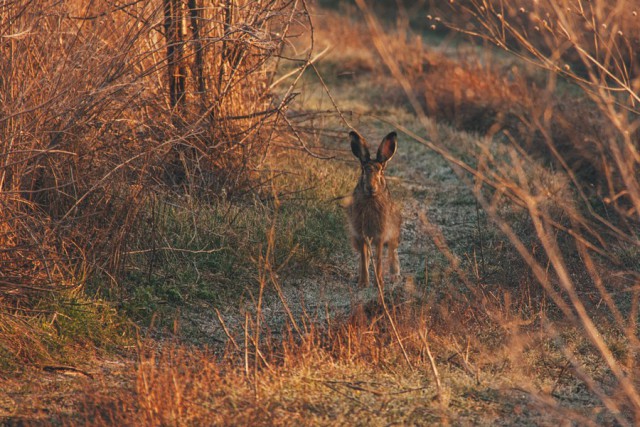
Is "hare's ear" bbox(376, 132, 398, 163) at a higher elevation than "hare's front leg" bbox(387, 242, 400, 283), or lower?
higher

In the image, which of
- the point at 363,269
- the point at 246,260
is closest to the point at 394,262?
the point at 363,269

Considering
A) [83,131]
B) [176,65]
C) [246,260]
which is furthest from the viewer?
[176,65]

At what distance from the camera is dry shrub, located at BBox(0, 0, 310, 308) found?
488 cm

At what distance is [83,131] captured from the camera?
5441 millimetres

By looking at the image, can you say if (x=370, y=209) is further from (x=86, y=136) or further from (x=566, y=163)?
(x=566, y=163)

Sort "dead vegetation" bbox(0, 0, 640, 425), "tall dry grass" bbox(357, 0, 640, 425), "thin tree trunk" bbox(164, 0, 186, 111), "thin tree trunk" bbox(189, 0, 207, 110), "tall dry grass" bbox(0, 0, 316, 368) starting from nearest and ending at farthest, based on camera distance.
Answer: "tall dry grass" bbox(357, 0, 640, 425) → "dead vegetation" bbox(0, 0, 640, 425) → "tall dry grass" bbox(0, 0, 316, 368) → "thin tree trunk" bbox(164, 0, 186, 111) → "thin tree trunk" bbox(189, 0, 207, 110)

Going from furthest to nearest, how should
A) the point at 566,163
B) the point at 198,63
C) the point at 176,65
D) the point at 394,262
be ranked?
the point at 566,163
the point at 198,63
the point at 176,65
the point at 394,262

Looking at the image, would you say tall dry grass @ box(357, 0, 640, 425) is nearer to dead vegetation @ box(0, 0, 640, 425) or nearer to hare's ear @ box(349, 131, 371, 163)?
dead vegetation @ box(0, 0, 640, 425)

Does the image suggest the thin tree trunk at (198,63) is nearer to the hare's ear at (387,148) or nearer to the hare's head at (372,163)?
the hare's head at (372,163)

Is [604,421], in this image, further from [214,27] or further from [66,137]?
[214,27]

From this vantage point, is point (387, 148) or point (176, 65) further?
point (176, 65)

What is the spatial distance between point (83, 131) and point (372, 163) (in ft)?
6.69

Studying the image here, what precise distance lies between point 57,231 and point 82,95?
864 millimetres

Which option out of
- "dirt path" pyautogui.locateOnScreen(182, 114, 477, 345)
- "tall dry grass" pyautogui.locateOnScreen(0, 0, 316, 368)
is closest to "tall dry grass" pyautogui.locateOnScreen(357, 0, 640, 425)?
"dirt path" pyautogui.locateOnScreen(182, 114, 477, 345)
